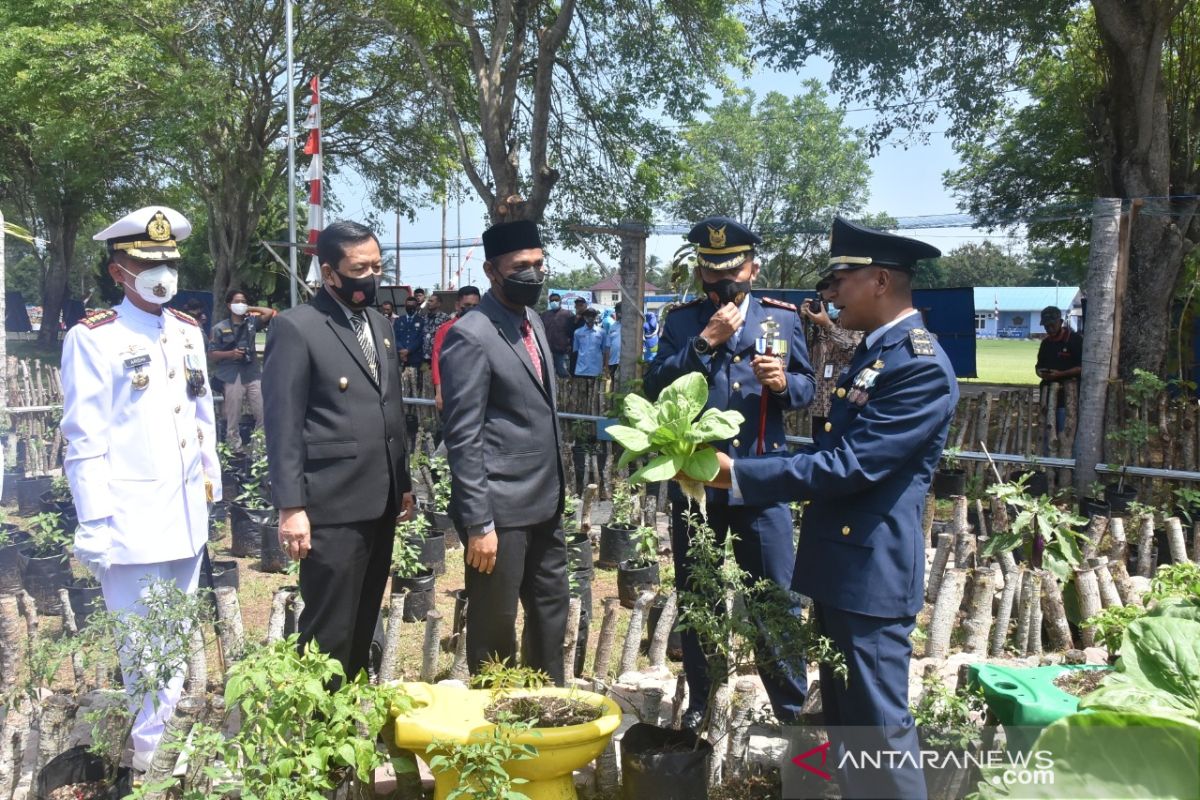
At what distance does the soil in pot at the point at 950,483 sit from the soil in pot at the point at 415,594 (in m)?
4.66

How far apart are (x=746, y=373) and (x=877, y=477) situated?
4.01 ft

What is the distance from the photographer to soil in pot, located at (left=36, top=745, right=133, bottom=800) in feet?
9.37

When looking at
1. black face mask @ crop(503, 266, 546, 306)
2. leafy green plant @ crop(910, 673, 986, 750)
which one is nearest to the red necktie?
black face mask @ crop(503, 266, 546, 306)

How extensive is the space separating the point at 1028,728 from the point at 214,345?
9.80 m

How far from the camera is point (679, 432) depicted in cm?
257

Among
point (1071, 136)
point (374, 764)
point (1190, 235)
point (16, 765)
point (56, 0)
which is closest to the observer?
point (374, 764)

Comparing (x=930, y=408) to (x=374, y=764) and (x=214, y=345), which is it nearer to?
(x=374, y=764)

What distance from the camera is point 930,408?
8.16 feet

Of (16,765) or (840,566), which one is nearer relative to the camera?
(840,566)

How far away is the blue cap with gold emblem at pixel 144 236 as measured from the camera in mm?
3418

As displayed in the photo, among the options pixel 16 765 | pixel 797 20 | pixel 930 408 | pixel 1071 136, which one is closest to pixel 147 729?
pixel 16 765

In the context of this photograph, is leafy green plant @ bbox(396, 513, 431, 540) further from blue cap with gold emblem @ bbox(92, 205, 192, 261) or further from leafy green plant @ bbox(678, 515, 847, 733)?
leafy green plant @ bbox(678, 515, 847, 733)

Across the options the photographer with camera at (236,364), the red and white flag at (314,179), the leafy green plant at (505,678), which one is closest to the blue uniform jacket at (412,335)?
the red and white flag at (314,179)

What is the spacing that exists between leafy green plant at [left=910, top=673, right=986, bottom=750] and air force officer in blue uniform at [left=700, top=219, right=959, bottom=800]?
1.29 feet
